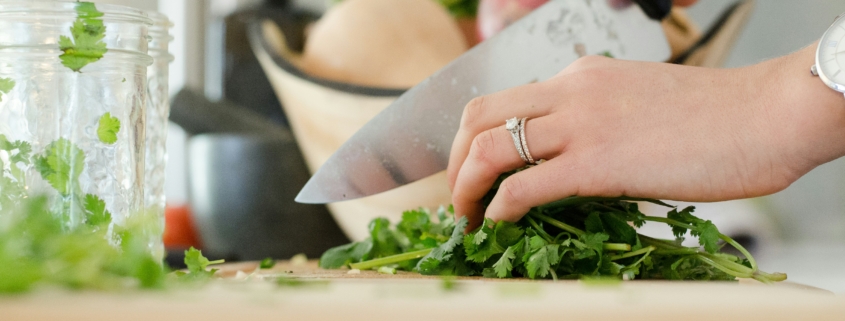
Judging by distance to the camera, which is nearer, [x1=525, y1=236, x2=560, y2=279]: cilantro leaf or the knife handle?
[x1=525, y1=236, x2=560, y2=279]: cilantro leaf

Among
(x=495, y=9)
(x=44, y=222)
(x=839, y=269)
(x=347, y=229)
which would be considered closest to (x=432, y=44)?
(x=495, y=9)

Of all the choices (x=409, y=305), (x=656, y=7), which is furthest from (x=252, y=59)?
(x=409, y=305)

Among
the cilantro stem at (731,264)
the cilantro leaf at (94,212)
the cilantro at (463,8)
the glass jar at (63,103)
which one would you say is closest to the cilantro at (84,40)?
the glass jar at (63,103)

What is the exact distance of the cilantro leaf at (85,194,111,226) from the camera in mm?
571

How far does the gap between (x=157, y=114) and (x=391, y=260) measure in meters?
0.34

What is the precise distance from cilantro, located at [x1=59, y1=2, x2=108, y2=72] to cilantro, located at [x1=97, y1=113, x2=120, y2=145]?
0.16ft

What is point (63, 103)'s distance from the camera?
59 centimetres

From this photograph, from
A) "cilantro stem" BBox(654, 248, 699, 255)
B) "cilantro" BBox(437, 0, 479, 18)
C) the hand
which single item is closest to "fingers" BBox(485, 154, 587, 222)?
the hand

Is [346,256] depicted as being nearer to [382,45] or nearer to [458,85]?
[458,85]

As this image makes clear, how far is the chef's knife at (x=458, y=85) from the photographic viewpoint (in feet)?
2.68

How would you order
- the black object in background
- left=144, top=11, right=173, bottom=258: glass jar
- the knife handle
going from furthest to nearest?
the black object in background, the knife handle, left=144, top=11, right=173, bottom=258: glass jar

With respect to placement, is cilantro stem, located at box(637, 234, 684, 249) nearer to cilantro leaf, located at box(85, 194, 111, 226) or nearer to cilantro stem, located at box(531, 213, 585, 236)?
cilantro stem, located at box(531, 213, 585, 236)

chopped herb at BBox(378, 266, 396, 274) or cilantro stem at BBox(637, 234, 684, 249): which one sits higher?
cilantro stem at BBox(637, 234, 684, 249)

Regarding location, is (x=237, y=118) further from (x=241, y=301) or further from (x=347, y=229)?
(x=241, y=301)
